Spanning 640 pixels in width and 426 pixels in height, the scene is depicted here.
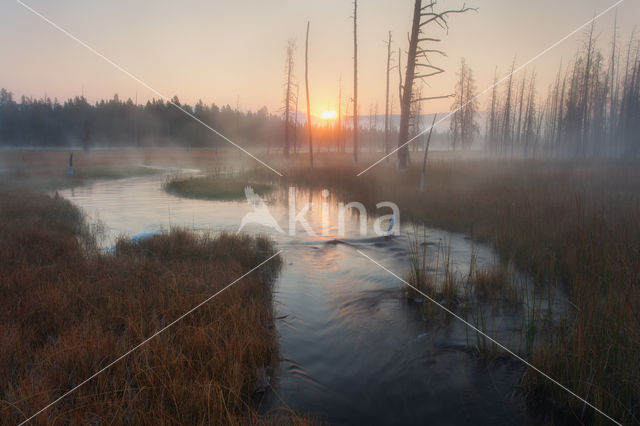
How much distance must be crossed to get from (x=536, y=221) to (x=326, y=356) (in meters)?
6.92

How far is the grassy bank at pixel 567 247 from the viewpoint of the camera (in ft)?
10.4

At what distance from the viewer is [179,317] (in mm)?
4492

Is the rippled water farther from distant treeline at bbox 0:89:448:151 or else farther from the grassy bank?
distant treeline at bbox 0:89:448:151

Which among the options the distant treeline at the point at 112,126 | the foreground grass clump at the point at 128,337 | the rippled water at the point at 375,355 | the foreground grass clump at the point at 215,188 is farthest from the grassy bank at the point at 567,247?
the distant treeline at the point at 112,126

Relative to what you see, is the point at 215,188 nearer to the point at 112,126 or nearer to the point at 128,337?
the point at 128,337

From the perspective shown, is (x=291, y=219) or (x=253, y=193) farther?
(x=253, y=193)

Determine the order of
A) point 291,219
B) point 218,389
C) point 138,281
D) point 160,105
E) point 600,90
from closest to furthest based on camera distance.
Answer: point 218,389
point 138,281
point 291,219
point 600,90
point 160,105

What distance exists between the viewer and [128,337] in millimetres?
3908

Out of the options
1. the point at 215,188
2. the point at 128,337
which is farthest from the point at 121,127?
the point at 128,337

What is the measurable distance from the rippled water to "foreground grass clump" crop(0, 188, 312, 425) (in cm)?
41

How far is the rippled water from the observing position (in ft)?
11.2

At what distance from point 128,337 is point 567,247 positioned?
730 centimetres

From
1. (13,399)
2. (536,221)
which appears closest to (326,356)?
(13,399)

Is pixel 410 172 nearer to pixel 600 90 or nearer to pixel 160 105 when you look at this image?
pixel 600 90
